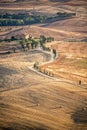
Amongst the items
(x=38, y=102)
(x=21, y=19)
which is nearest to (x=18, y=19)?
(x=21, y=19)

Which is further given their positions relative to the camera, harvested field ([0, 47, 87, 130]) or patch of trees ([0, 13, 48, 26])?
patch of trees ([0, 13, 48, 26])

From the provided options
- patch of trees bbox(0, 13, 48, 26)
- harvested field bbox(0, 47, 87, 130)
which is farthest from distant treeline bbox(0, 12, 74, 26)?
harvested field bbox(0, 47, 87, 130)

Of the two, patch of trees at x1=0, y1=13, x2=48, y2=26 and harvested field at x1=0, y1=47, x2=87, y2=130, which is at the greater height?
harvested field at x1=0, y1=47, x2=87, y2=130

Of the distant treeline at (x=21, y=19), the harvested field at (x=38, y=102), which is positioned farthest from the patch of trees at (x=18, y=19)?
the harvested field at (x=38, y=102)

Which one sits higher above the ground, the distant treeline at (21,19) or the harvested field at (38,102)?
the harvested field at (38,102)

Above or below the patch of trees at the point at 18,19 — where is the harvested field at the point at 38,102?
above

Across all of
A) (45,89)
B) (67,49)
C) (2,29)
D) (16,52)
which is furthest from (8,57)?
(2,29)

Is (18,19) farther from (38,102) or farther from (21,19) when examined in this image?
(38,102)

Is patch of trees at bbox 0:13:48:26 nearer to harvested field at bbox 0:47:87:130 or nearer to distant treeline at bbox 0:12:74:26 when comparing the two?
distant treeline at bbox 0:12:74:26

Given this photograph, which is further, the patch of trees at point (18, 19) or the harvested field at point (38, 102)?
the patch of trees at point (18, 19)

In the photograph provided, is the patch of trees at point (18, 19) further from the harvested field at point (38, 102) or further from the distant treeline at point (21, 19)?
the harvested field at point (38, 102)

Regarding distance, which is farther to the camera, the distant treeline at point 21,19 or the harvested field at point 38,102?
the distant treeline at point 21,19

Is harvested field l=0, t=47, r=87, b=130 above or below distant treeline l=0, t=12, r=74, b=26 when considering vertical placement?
above

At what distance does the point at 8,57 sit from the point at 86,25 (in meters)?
46.7
